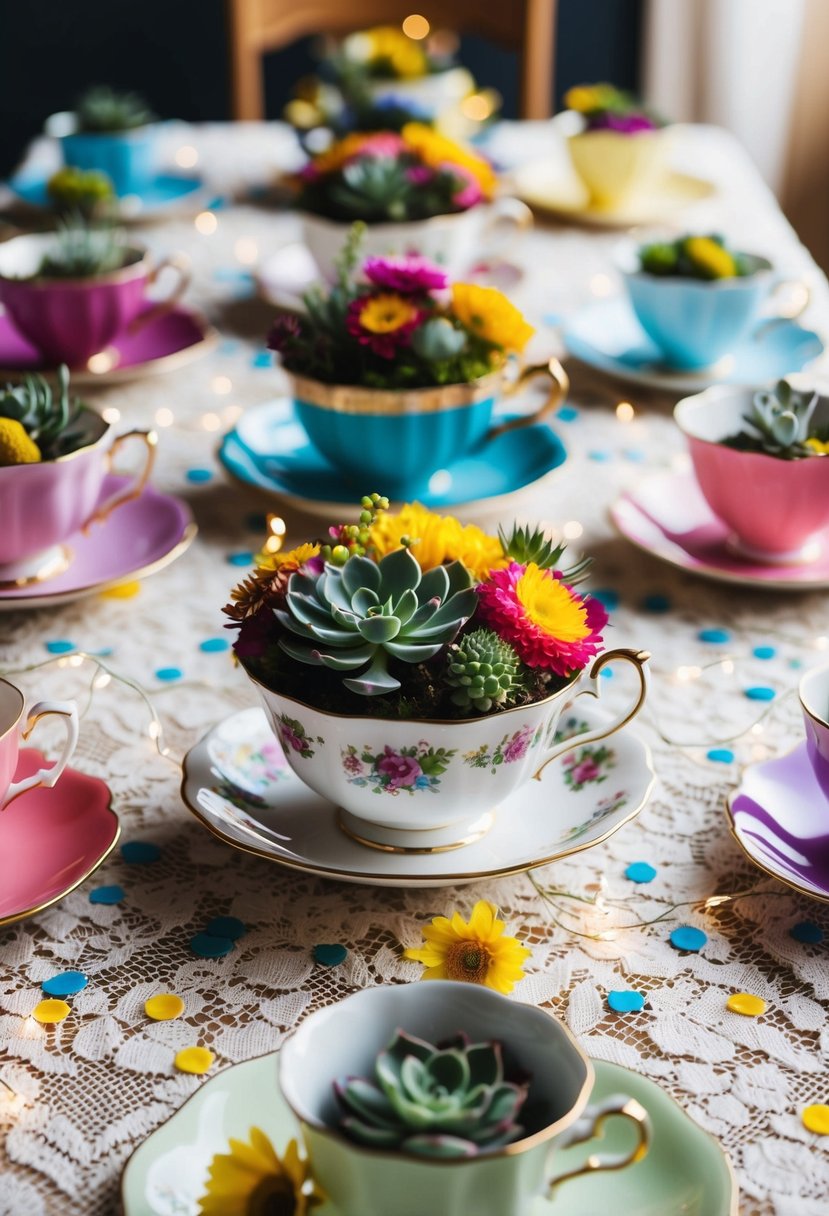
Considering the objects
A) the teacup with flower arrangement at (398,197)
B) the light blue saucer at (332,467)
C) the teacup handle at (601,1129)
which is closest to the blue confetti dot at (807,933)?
the teacup handle at (601,1129)

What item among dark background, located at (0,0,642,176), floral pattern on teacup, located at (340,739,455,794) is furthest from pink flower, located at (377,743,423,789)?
dark background, located at (0,0,642,176)

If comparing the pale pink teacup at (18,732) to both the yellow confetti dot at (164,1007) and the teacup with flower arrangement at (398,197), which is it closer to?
the yellow confetti dot at (164,1007)

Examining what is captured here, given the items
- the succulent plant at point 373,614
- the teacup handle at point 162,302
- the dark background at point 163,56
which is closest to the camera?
the succulent plant at point 373,614

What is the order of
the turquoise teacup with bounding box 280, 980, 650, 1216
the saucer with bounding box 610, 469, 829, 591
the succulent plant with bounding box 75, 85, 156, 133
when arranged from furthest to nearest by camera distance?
the succulent plant with bounding box 75, 85, 156, 133
the saucer with bounding box 610, 469, 829, 591
the turquoise teacup with bounding box 280, 980, 650, 1216

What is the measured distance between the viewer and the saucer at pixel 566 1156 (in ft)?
1.78

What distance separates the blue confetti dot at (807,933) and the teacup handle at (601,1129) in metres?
0.22

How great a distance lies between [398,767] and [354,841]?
75mm

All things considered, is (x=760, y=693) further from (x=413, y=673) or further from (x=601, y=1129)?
(x=601, y=1129)

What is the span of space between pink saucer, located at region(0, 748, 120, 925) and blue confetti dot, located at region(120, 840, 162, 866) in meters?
0.02

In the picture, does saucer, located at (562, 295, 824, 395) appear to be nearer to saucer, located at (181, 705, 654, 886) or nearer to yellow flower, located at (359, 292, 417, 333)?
yellow flower, located at (359, 292, 417, 333)

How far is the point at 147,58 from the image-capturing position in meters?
3.54

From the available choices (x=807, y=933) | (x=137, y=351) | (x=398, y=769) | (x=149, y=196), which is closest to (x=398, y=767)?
(x=398, y=769)

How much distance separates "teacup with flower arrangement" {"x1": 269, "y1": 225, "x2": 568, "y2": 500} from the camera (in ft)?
3.55

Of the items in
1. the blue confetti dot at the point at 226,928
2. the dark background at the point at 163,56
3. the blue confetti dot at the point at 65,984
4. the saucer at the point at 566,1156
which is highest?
the saucer at the point at 566,1156
